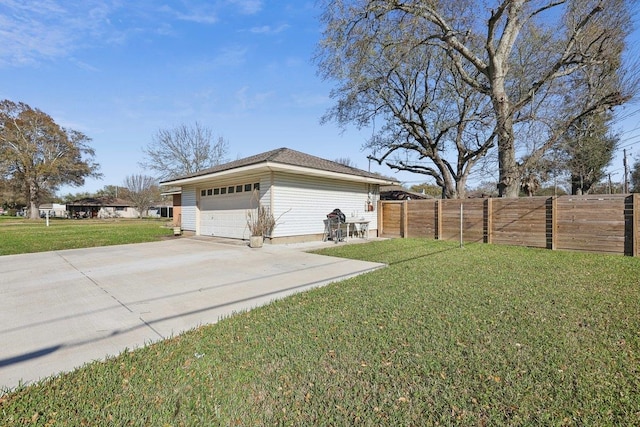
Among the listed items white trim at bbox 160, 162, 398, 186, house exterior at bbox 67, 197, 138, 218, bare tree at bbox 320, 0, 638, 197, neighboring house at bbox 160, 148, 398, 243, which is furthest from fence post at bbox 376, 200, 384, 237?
house exterior at bbox 67, 197, 138, 218

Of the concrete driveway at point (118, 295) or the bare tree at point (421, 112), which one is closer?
the concrete driveway at point (118, 295)

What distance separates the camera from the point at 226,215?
12391 millimetres

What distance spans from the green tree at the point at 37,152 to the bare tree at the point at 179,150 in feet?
65.1

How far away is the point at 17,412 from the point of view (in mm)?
1874

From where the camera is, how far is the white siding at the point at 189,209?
47.0 feet

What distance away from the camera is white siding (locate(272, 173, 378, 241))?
10180mm

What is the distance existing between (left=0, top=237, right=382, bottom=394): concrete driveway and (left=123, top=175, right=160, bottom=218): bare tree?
149 ft

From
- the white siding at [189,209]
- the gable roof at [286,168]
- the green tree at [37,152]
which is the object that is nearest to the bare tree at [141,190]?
the green tree at [37,152]

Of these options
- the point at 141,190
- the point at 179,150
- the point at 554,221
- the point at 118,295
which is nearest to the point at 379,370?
the point at 118,295

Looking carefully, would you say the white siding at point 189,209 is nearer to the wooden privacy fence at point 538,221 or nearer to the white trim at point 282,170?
the white trim at point 282,170

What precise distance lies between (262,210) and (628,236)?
1065 cm

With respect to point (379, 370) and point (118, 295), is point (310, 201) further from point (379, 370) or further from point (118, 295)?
point (379, 370)

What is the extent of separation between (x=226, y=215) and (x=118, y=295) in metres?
8.17

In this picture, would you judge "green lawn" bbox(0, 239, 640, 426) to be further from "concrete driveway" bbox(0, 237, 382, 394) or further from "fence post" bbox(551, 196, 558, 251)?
"fence post" bbox(551, 196, 558, 251)
